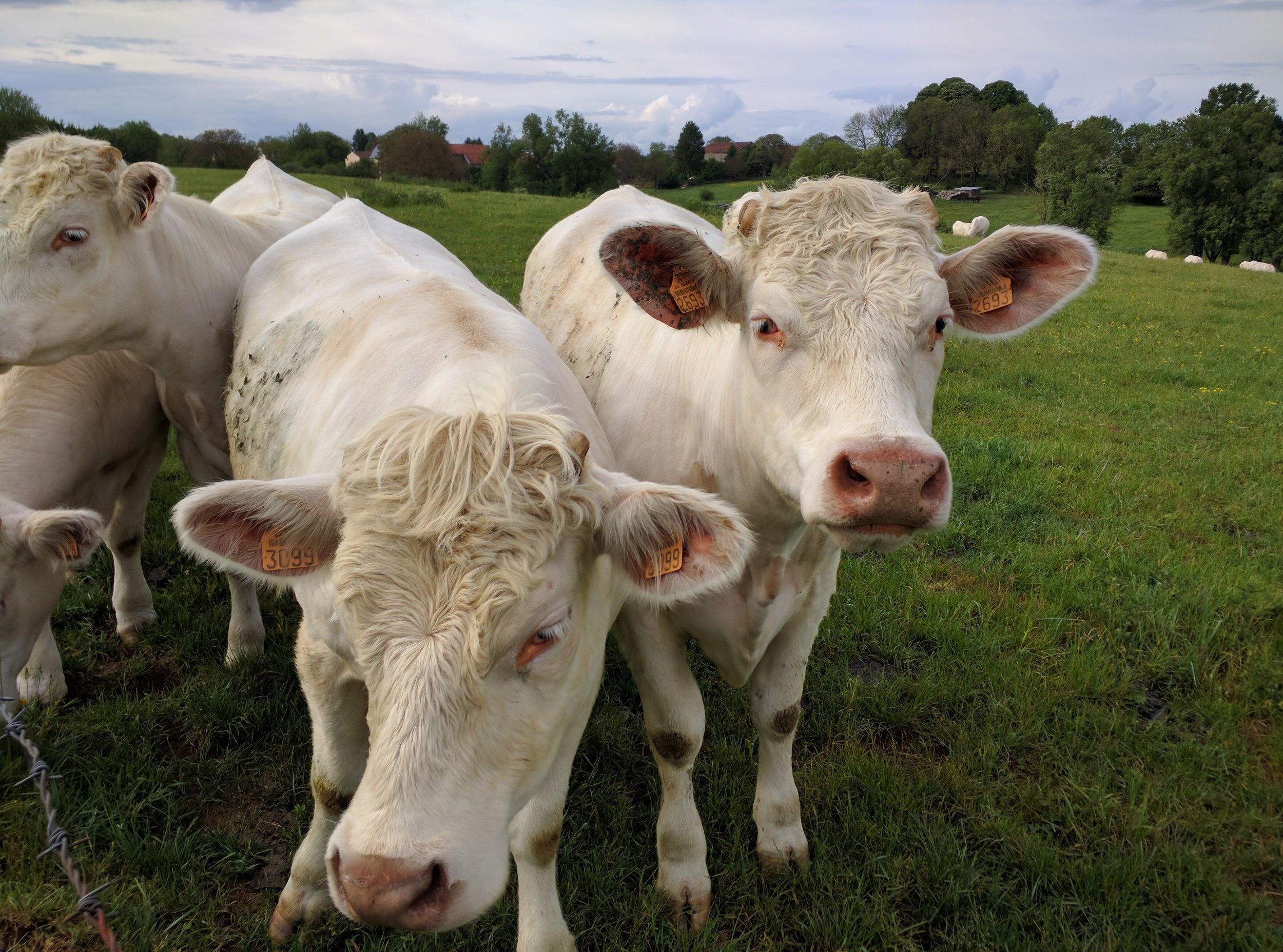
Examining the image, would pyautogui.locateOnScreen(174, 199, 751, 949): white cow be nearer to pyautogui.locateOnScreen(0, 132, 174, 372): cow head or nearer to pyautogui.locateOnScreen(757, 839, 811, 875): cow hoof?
pyautogui.locateOnScreen(757, 839, 811, 875): cow hoof

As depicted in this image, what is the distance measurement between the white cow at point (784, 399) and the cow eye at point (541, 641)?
672 millimetres

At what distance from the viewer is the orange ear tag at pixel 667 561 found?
1901 mm

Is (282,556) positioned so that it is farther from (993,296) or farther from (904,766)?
(904,766)

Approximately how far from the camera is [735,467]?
271 centimetres

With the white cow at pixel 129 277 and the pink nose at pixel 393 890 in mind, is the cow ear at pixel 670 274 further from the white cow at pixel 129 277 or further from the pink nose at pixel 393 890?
the white cow at pixel 129 277

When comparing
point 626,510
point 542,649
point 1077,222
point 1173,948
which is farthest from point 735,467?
point 1077,222

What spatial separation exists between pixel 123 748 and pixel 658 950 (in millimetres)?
2347

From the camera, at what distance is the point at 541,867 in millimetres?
2529

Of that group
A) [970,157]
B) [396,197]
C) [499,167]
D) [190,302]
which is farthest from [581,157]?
[190,302]

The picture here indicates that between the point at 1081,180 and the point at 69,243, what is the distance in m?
46.8

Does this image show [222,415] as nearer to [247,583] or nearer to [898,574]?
[247,583]

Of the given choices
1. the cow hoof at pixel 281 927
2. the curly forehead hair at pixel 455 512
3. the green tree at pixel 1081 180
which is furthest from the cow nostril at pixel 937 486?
the green tree at pixel 1081 180

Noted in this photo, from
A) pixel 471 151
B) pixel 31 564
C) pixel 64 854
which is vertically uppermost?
pixel 64 854

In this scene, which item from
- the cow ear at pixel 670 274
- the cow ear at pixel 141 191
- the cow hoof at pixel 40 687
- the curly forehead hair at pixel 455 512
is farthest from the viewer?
the cow hoof at pixel 40 687
